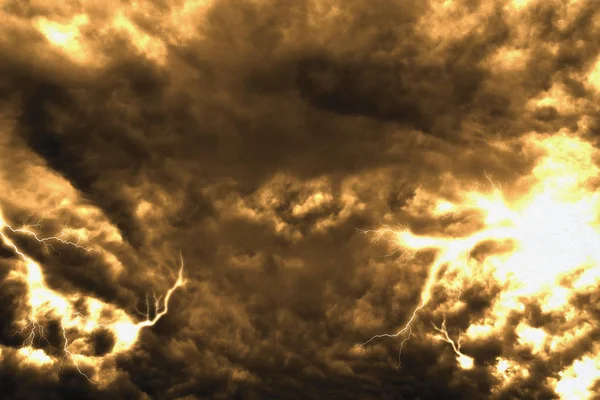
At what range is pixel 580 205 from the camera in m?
8.50

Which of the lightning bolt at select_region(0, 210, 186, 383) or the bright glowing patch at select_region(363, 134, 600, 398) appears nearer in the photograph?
the bright glowing patch at select_region(363, 134, 600, 398)

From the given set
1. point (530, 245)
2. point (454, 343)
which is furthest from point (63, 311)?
point (530, 245)

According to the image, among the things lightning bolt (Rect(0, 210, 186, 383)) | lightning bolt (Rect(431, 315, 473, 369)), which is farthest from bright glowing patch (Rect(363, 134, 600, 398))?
lightning bolt (Rect(0, 210, 186, 383))

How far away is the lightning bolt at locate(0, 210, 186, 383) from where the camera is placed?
30.2ft

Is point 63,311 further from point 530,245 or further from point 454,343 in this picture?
point 530,245

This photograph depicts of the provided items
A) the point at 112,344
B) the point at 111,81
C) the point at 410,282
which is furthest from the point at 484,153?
the point at 112,344

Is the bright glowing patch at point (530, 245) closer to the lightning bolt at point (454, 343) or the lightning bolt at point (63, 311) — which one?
the lightning bolt at point (454, 343)

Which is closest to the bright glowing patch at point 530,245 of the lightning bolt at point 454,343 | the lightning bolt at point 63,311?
the lightning bolt at point 454,343

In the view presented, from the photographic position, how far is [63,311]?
371 inches

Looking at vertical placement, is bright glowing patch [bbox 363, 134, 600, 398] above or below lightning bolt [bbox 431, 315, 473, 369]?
above

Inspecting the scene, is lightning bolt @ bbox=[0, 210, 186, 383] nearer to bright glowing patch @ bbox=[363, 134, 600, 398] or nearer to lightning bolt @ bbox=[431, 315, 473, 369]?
bright glowing patch @ bbox=[363, 134, 600, 398]

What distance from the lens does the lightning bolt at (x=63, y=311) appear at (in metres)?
9.21

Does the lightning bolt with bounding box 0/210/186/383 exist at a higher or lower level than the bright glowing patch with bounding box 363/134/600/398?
lower

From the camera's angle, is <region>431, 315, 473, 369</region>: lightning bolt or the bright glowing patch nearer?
the bright glowing patch
